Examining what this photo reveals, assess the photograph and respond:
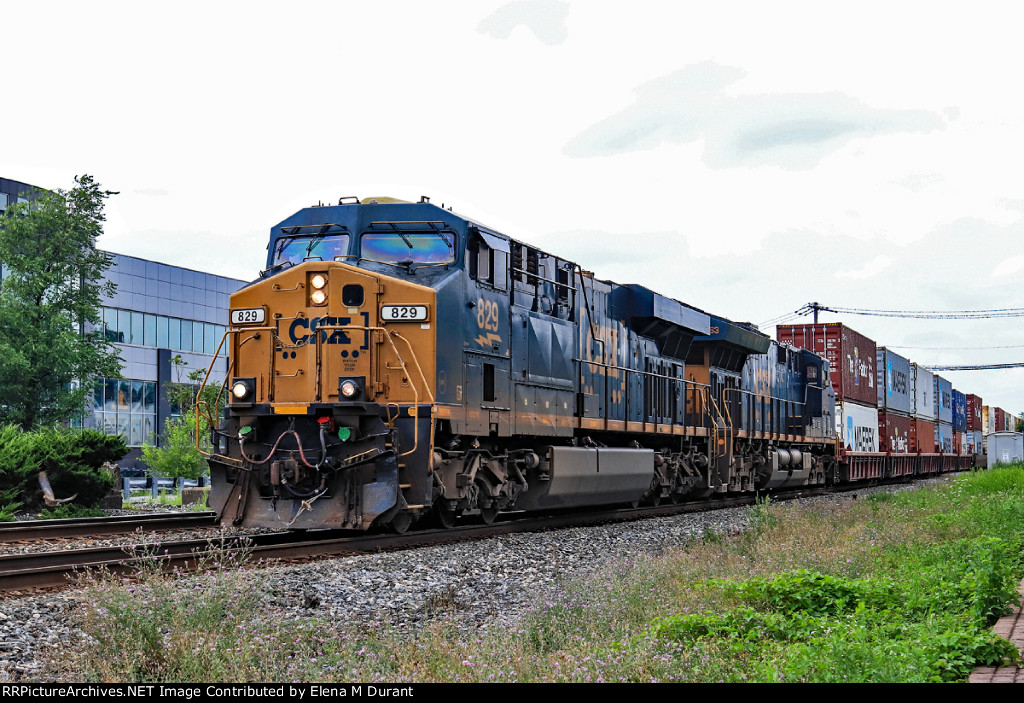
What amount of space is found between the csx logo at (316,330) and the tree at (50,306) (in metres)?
14.6

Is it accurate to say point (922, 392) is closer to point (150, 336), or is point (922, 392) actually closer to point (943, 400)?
point (943, 400)

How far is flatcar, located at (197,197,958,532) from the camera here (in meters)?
10.7

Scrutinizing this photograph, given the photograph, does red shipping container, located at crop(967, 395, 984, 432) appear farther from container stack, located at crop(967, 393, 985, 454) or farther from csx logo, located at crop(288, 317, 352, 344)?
csx logo, located at crop(288, 317, 352, 344)

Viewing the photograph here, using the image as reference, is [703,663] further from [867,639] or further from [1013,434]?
[1013,434]

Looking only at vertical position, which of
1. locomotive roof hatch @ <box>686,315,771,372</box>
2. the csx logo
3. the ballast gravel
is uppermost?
locomotive roof hatch @ <box>686,315,771,372</box>

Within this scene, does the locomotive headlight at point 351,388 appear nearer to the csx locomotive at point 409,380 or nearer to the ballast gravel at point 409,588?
the csx locomotive at point 409,380

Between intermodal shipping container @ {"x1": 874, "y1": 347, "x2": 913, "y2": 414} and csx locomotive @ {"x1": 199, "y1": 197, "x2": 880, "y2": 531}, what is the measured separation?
21.6 metres

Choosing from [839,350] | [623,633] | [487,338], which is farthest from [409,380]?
[839,350]

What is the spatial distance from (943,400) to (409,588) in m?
42.7

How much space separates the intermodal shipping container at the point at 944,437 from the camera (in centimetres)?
4370

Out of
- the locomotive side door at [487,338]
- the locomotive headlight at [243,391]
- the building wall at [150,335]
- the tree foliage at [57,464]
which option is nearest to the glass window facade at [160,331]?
the building wall at [150,335]

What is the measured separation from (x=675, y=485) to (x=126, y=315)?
3922 centimetres

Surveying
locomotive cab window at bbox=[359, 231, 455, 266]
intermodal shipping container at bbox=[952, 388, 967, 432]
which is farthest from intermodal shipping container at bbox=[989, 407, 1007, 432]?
locomotive cab window at bbox=[359, 231, 455, 266]

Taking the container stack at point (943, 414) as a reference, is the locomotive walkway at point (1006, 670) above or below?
below
